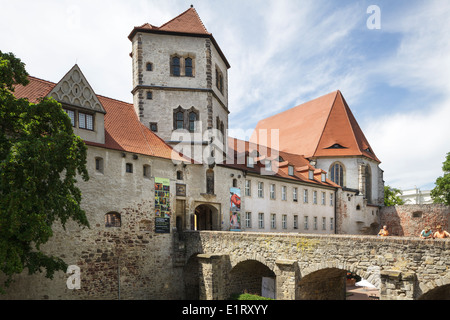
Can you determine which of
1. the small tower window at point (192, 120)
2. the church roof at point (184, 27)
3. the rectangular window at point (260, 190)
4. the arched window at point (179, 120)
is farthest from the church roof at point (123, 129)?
the rectangular window at point (260, 190)

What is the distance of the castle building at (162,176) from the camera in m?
18.6

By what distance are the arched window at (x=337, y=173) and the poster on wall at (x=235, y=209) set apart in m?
19.2

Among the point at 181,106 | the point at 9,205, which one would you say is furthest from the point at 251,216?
the point at 9,205

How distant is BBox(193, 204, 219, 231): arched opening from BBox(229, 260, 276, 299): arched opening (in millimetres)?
3936

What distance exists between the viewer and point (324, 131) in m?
43.2

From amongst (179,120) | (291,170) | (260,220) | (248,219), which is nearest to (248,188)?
(248,219)

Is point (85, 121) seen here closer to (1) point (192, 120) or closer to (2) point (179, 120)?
(2) point (179, 120)

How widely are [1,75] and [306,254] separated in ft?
44.4

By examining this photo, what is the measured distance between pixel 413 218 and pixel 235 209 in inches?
1057

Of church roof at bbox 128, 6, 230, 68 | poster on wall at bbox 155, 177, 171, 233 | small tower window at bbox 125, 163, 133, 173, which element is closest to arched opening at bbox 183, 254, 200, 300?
poster on wall at bbox 155, 177, 171, 233

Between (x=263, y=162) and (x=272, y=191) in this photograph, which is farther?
(x=263, y=162)

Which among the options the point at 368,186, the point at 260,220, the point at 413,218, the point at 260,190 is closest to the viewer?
the point at 260,220

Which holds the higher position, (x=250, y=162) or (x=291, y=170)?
(x=250, y=162)

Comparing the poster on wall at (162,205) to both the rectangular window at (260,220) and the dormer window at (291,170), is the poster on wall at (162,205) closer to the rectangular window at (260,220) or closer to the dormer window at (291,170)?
the rectangular window at (260,220)
